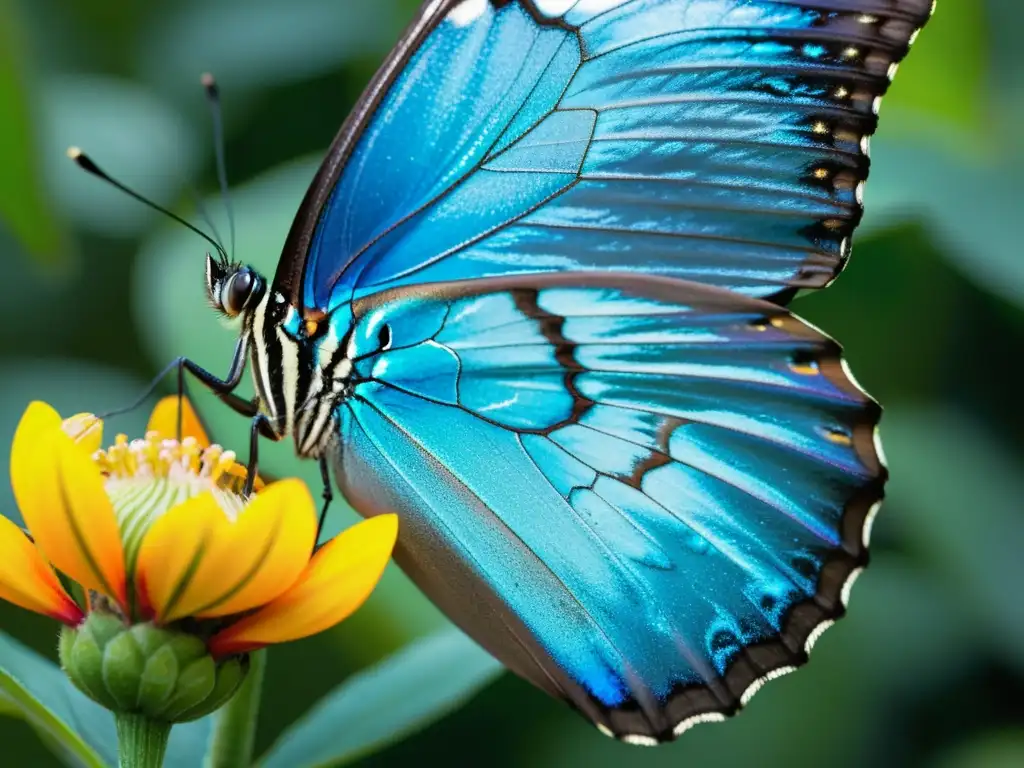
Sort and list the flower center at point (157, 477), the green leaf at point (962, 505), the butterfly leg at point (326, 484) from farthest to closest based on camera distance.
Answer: the green leaf at point (962, 505)
the butterfly leg at point (326, 484)
the flower center at point (157, 477)

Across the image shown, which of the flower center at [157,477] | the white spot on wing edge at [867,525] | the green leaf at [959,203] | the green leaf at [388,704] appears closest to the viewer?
the flower center at [157,477]

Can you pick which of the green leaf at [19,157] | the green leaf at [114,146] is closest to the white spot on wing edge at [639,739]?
the green leaf at [19,157]

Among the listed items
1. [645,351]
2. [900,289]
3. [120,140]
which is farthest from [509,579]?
[120,140]

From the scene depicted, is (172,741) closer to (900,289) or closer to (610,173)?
(610,173)

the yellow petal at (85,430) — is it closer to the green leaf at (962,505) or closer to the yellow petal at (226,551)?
the yellow petal at (226,551)

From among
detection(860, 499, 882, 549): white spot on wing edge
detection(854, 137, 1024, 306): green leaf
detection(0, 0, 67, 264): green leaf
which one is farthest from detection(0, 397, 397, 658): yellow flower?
detection(854, 137, 1024, 306): green leaf

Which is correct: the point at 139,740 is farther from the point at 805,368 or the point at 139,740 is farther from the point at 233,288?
the point at 805,368
